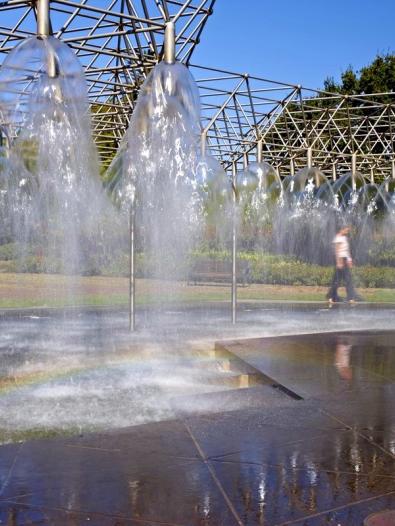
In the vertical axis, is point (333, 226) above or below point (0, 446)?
above

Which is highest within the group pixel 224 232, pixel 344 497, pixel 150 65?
pixel 150 65

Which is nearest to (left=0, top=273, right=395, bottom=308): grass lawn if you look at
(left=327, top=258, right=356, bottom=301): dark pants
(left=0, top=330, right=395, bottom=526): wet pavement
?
(left=327, top=258, right=356, bottom=301): dark pants

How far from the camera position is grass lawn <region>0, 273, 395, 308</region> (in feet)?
61.4

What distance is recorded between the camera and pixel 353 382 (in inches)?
281

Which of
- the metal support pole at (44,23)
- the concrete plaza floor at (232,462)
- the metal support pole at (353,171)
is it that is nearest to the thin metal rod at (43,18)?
the metal support pole at (44,23)

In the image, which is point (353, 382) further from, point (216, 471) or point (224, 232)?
point (224, 232)

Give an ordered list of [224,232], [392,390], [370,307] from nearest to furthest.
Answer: [392,390] → [370,307] → [224,232]

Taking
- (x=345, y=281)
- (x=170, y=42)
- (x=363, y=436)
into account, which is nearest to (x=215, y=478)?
(x=363, y=436)

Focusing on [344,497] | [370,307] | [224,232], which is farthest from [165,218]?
[344,497]

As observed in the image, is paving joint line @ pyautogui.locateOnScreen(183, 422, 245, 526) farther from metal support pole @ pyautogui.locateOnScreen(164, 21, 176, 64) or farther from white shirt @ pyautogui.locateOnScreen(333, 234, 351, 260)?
white shirt @ pyautogui.locateOnScreen(333, 234, 351, 260)

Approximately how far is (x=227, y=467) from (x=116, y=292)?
1639 cm

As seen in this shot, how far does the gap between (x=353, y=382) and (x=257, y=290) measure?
51.4 feet

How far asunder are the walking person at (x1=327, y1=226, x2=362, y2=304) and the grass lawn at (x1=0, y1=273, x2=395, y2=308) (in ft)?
6.73

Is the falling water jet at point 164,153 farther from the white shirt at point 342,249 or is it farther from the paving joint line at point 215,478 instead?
the paving joint line at point 215,478
